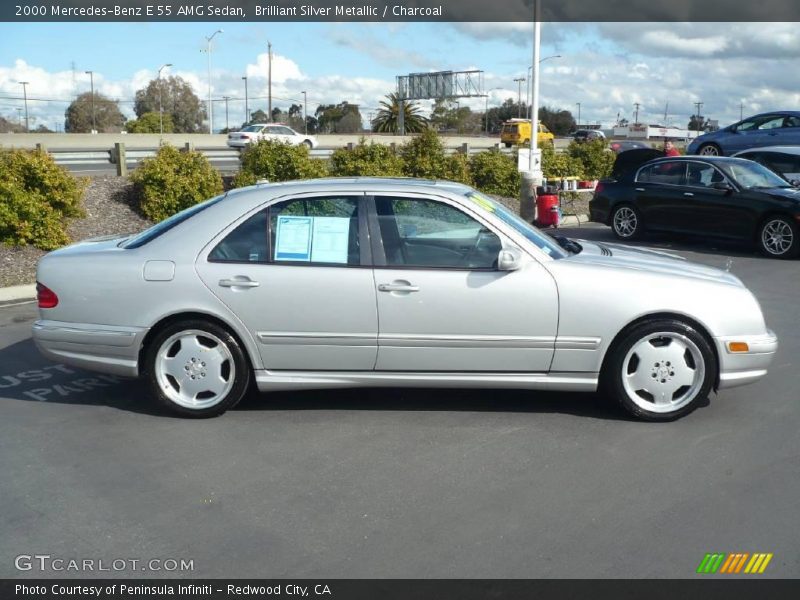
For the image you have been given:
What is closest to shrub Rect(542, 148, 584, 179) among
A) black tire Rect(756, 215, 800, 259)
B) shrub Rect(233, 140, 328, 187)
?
shrub Rect(233, 140, 328, 187)

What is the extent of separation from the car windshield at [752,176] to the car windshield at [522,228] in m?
8.21

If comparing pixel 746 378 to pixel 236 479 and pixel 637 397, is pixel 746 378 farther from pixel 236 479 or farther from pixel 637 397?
pixel 236 479

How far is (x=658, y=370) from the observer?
548 cm

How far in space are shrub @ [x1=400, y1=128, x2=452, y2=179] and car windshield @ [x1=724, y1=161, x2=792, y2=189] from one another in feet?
19.8

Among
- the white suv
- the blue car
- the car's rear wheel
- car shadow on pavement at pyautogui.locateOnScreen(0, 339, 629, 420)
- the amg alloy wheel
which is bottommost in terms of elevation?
car shadow on pavement at pyautogui.locateOnScreen(0, 339, 629, 420)

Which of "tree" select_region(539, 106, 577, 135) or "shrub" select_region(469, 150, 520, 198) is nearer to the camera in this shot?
"shrub" select_region(469, 150, 520, 198)

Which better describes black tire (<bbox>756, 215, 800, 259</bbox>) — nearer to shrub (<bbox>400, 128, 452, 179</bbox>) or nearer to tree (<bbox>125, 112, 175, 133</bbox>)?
shrub (<bbox>400, 128, 452, 179</bbox>)

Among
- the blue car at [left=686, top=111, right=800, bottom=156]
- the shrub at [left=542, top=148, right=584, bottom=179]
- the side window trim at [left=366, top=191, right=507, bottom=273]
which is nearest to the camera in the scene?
the side window trim at [left=366, top=191, right=507, bottom=273]

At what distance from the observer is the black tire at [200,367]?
5.55m

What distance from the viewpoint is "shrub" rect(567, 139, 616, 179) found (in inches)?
859

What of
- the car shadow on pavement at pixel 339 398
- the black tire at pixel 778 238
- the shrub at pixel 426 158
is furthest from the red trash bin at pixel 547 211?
the car shadow on pavement at pixel 339 398

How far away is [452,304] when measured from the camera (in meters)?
5.41
